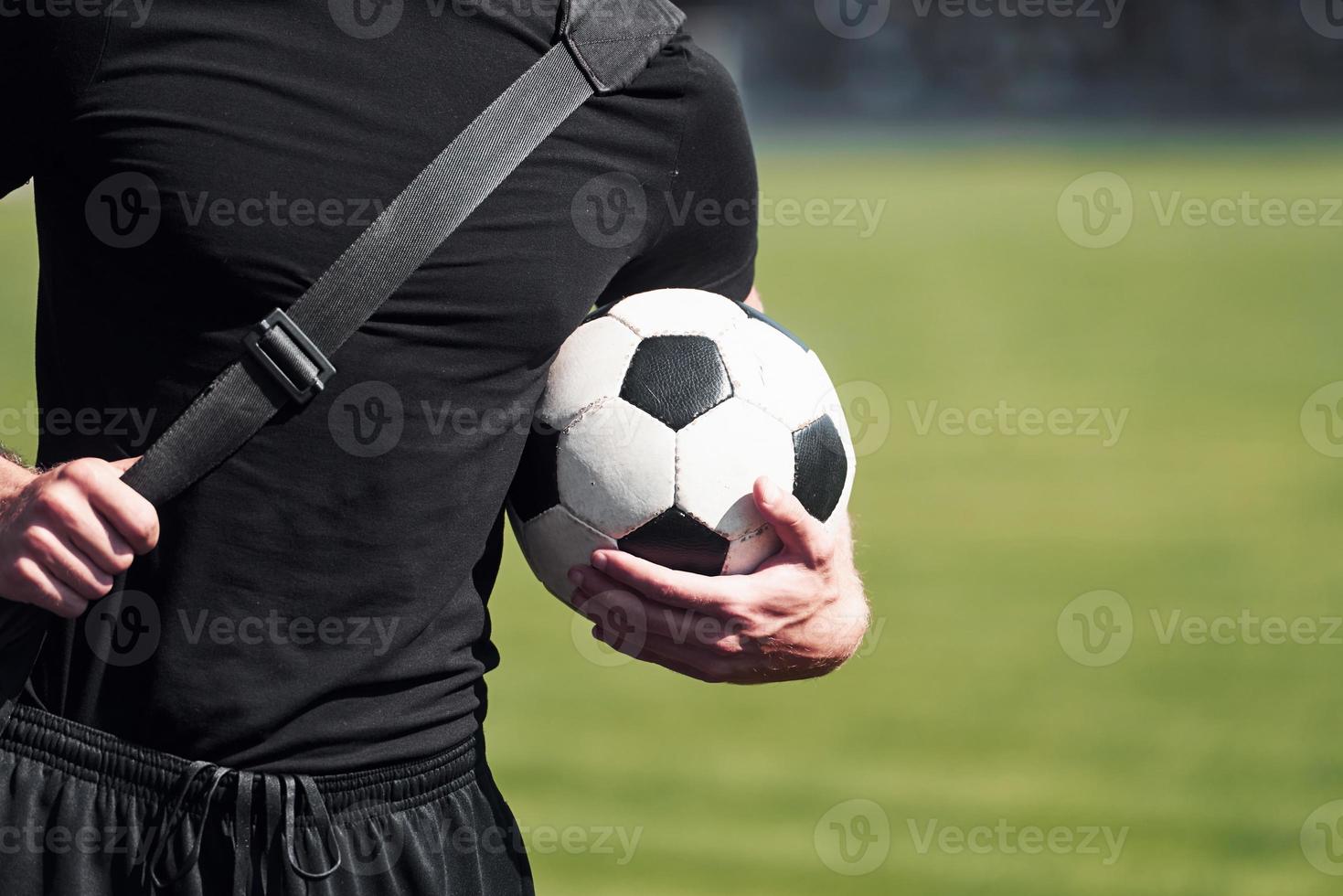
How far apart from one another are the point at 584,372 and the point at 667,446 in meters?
0.19

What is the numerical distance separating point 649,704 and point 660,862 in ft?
5.73

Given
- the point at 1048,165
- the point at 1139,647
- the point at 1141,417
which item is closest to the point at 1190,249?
the point at 1048,165

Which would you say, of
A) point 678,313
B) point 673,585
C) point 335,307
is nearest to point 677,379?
point 678,313

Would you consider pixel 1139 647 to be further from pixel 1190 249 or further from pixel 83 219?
pixel 1190 249

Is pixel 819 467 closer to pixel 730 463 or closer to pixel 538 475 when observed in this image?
pixel 730 463

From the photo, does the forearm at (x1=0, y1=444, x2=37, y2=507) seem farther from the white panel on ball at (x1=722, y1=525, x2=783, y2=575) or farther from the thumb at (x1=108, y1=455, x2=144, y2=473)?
the white panel on ball at (x1=722, y1=525, x2=783, y2=575)

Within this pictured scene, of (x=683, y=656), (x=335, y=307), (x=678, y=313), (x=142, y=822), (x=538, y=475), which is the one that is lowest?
(x=142, y=822)

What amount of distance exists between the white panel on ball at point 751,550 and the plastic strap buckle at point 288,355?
715mm

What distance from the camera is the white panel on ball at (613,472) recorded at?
239 cm

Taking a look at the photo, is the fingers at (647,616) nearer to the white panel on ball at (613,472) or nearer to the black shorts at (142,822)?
the white panel on ball at (613,472)

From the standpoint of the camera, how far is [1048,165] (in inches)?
1182

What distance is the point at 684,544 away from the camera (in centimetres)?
237

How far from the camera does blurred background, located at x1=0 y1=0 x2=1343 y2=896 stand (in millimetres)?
5016

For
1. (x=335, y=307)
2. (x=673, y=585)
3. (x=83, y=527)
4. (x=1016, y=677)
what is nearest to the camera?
(x=83, y=527)
